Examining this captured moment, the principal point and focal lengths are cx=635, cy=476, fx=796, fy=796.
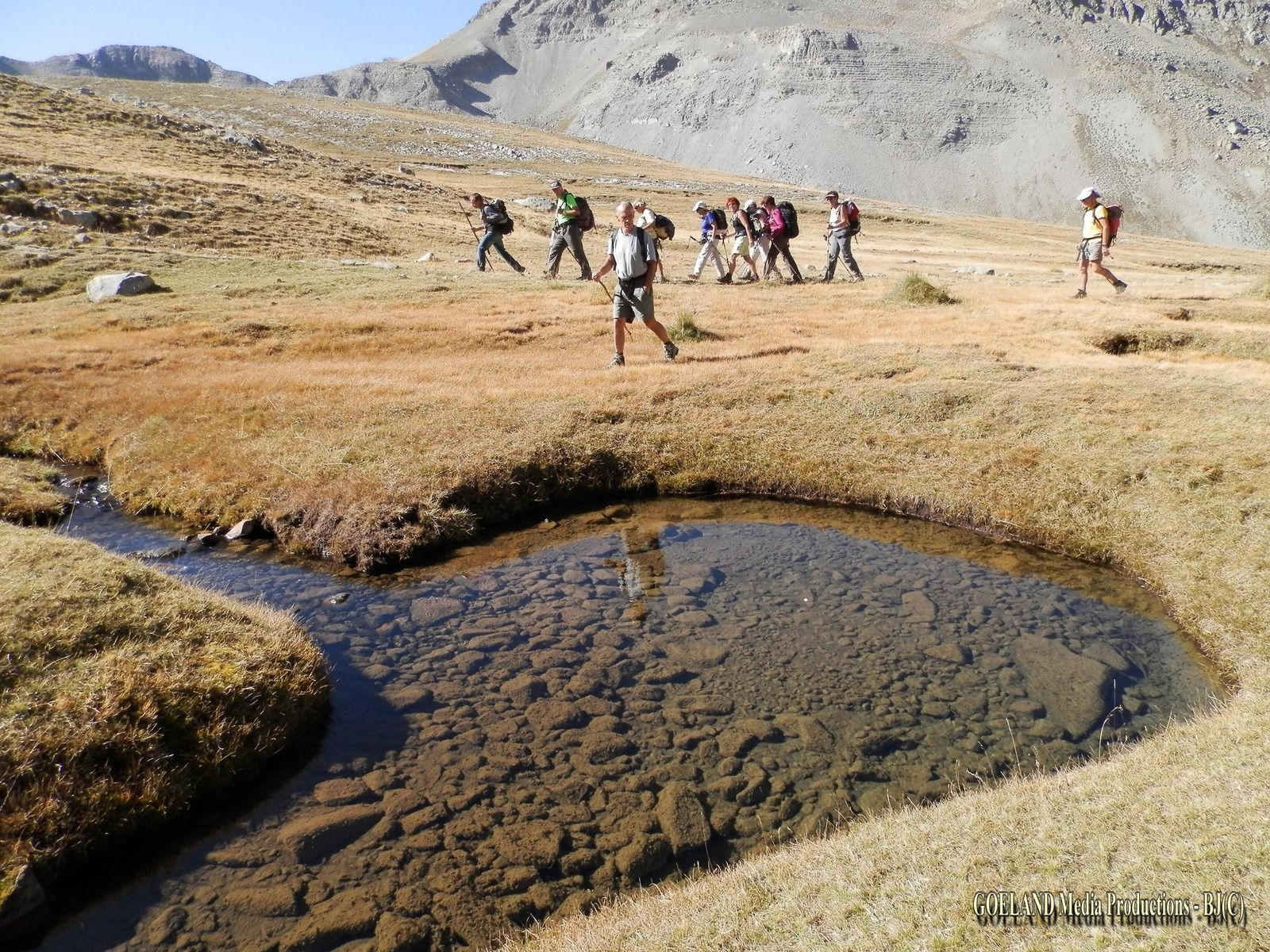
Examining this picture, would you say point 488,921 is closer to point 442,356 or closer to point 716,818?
point 716,818

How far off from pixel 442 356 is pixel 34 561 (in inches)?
490

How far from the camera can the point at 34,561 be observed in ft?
28.6

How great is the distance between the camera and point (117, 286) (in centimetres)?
2694

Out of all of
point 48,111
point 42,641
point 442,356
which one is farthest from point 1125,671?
point 48,111

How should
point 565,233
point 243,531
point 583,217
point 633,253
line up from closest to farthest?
1. point 243,531
2. point 633,253
3. point 583,217
4. point 565,233

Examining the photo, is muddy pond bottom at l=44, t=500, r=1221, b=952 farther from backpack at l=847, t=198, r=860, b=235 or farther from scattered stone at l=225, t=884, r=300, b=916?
backpack at l=847, t=198, r=860, b=235

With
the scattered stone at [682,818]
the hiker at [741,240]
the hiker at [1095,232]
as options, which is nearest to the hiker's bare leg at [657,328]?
the scattered stone at [682,818]

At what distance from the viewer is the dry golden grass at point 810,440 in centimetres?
482

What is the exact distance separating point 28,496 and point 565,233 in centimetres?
1980

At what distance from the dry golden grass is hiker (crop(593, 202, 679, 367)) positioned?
1.27m

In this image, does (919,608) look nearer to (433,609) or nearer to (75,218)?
(433,609)

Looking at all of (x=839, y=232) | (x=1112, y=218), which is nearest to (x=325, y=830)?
(x=1112, y=218)

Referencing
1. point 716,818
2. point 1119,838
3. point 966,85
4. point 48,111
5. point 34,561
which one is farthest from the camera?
point 966,85

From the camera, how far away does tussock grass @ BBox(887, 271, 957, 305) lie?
965 inches
